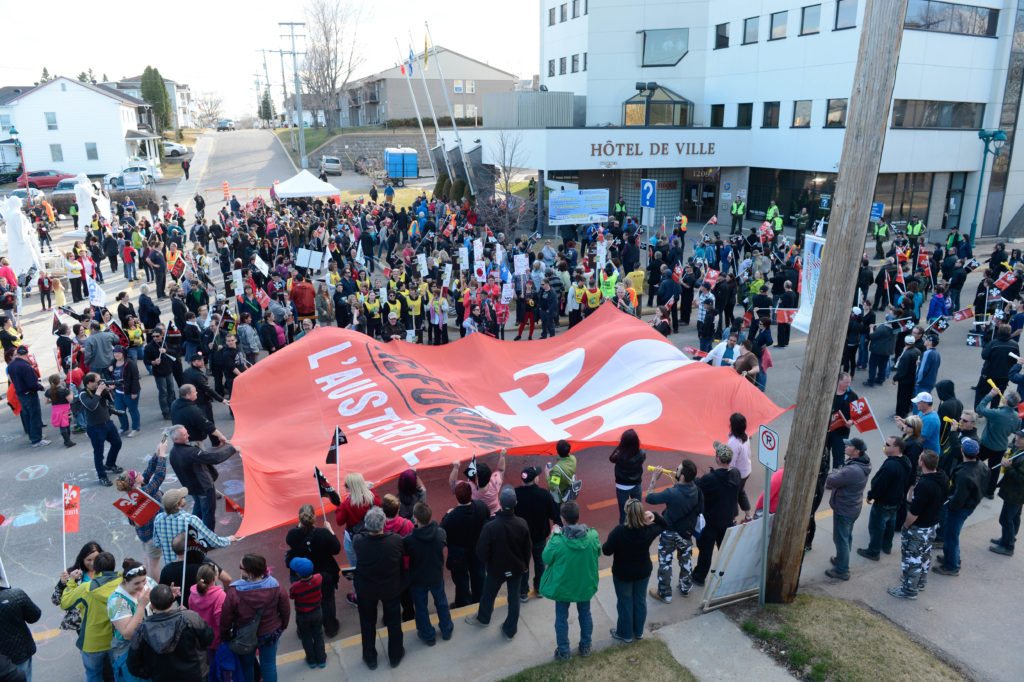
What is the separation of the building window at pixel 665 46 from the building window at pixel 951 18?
10549mm

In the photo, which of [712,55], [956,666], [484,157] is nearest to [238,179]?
[484,157]

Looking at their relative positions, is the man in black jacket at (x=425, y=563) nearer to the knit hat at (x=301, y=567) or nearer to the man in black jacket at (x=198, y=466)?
the knit hat at (x=301, y=567)

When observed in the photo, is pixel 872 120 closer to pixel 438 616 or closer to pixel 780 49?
pixel 438 616

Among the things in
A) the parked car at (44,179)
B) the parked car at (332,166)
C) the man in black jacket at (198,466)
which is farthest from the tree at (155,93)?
the man in black jacket at (198,466)

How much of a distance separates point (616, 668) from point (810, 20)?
32130mm

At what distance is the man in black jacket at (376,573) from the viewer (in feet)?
21.2

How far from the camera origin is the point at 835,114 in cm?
3020

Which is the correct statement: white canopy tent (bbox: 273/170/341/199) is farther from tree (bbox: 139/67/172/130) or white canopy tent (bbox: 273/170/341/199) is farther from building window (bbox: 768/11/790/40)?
tree (bbox: 139/67/172/130)

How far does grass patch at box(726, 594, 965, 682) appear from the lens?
6445mm

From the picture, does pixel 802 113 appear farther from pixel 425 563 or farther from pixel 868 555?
pixel 425 563

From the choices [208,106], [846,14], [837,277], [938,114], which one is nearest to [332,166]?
[846,14]

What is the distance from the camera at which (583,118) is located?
38969mm

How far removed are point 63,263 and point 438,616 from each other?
2419 cm

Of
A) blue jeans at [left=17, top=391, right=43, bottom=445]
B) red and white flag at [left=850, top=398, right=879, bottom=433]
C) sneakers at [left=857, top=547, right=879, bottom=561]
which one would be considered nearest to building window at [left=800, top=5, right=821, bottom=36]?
red and white flag at [left=850, top=398, right=879, bottom=433]
